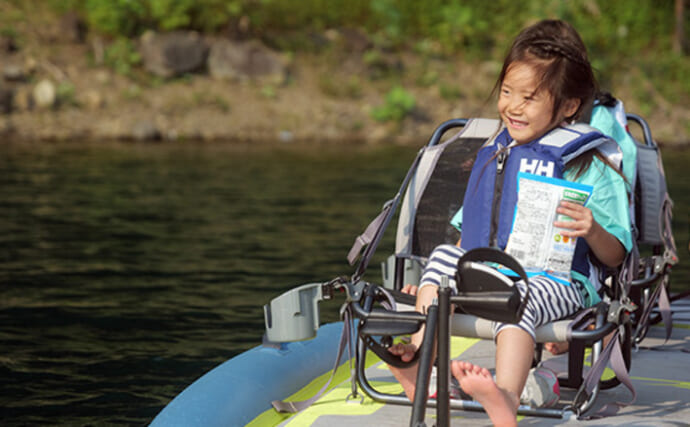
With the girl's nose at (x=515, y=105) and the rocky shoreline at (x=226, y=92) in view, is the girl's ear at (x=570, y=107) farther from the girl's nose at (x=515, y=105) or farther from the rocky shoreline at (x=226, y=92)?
the rocky shoreline at (x=226, y=92)

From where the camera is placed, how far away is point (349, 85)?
21.9m

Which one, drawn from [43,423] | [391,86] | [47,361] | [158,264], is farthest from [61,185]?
[391,86]

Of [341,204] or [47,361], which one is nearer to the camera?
[47,361]

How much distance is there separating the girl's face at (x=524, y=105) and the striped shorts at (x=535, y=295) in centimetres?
54

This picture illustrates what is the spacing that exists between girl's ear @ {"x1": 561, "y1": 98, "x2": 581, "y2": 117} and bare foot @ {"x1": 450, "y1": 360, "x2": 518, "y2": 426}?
1.21 m

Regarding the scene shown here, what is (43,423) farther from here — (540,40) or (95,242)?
(95,242)

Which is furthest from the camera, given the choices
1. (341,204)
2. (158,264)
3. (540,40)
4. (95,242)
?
(341,204)

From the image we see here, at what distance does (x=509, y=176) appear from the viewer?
12.0 feet

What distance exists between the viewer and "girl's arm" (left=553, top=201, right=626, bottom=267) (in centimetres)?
331

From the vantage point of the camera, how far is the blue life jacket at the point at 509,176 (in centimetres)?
358

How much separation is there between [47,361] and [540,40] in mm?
3224

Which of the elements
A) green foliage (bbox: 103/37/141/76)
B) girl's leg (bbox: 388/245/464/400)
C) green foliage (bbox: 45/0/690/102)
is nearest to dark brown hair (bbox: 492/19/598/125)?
girl's leg (bbox: 388/245/464/400)

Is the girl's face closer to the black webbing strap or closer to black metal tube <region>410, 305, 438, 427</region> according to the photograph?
the black webbing strap

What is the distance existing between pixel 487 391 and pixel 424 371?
0.70ft
